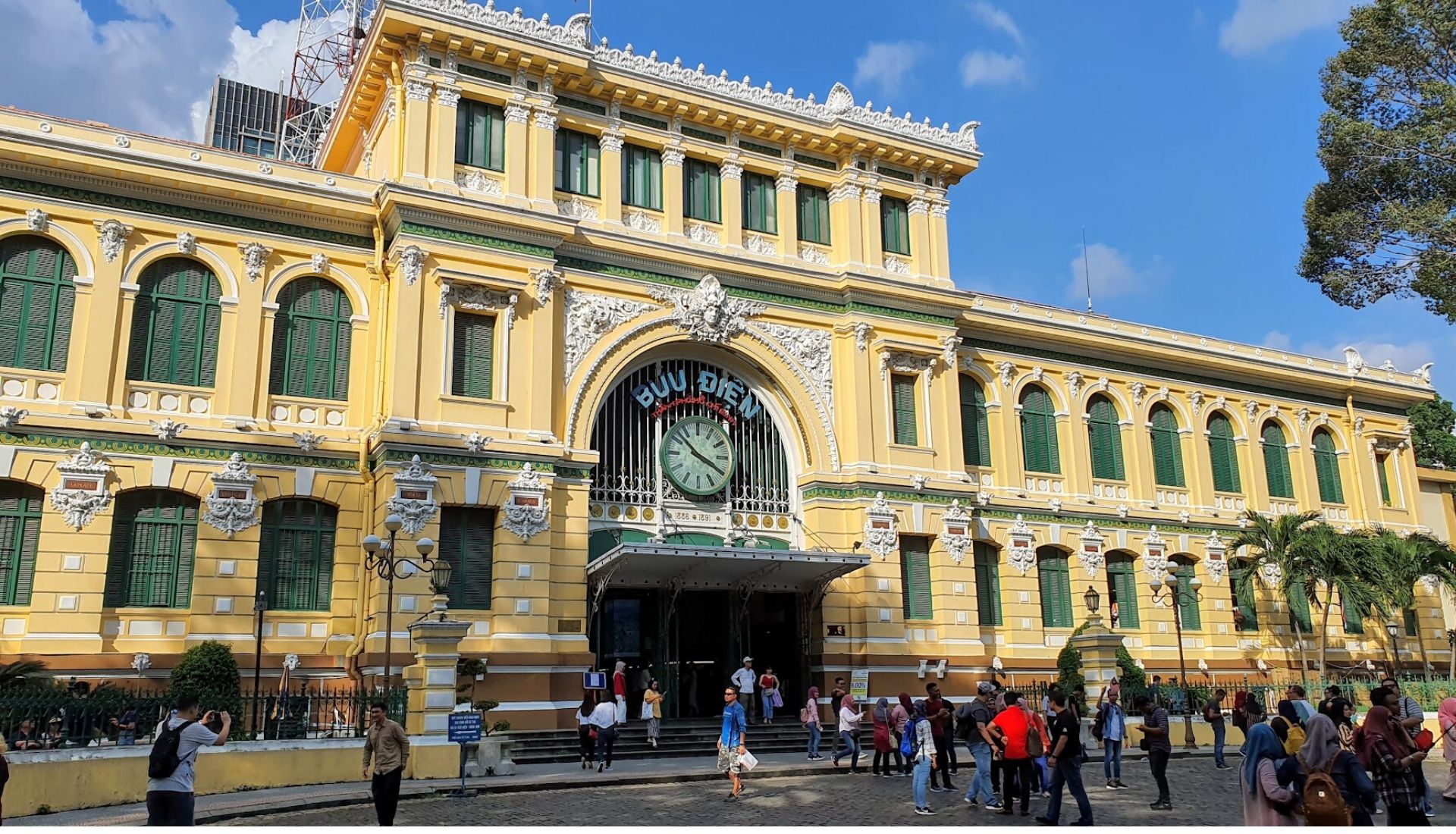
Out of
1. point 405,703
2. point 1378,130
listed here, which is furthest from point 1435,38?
point 405,703

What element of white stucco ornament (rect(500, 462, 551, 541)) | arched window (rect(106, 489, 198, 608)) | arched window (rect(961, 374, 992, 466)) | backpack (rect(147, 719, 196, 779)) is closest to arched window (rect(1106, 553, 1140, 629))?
arched window (rect(961, 374, 992, 466))

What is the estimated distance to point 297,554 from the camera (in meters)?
25.2

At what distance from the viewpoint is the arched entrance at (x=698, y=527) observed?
27625 millimetres

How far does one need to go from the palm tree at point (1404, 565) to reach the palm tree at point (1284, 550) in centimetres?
187

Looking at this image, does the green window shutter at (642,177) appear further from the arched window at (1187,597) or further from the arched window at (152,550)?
the arched window at (1187,597)

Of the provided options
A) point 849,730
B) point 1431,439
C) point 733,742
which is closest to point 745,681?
point 849,730

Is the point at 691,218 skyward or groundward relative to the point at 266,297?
skyward

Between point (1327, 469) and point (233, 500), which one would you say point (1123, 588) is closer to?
point (1327, 469)

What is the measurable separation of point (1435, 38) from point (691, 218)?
1687 cm

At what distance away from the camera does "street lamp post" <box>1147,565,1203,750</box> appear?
2704 centimetres

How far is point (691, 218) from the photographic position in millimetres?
30266

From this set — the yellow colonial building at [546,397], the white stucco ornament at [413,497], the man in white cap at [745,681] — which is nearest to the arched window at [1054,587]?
the yellow colonial building at [546,397]

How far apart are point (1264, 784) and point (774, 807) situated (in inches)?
323

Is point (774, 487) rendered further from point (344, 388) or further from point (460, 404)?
point (344, 388)
